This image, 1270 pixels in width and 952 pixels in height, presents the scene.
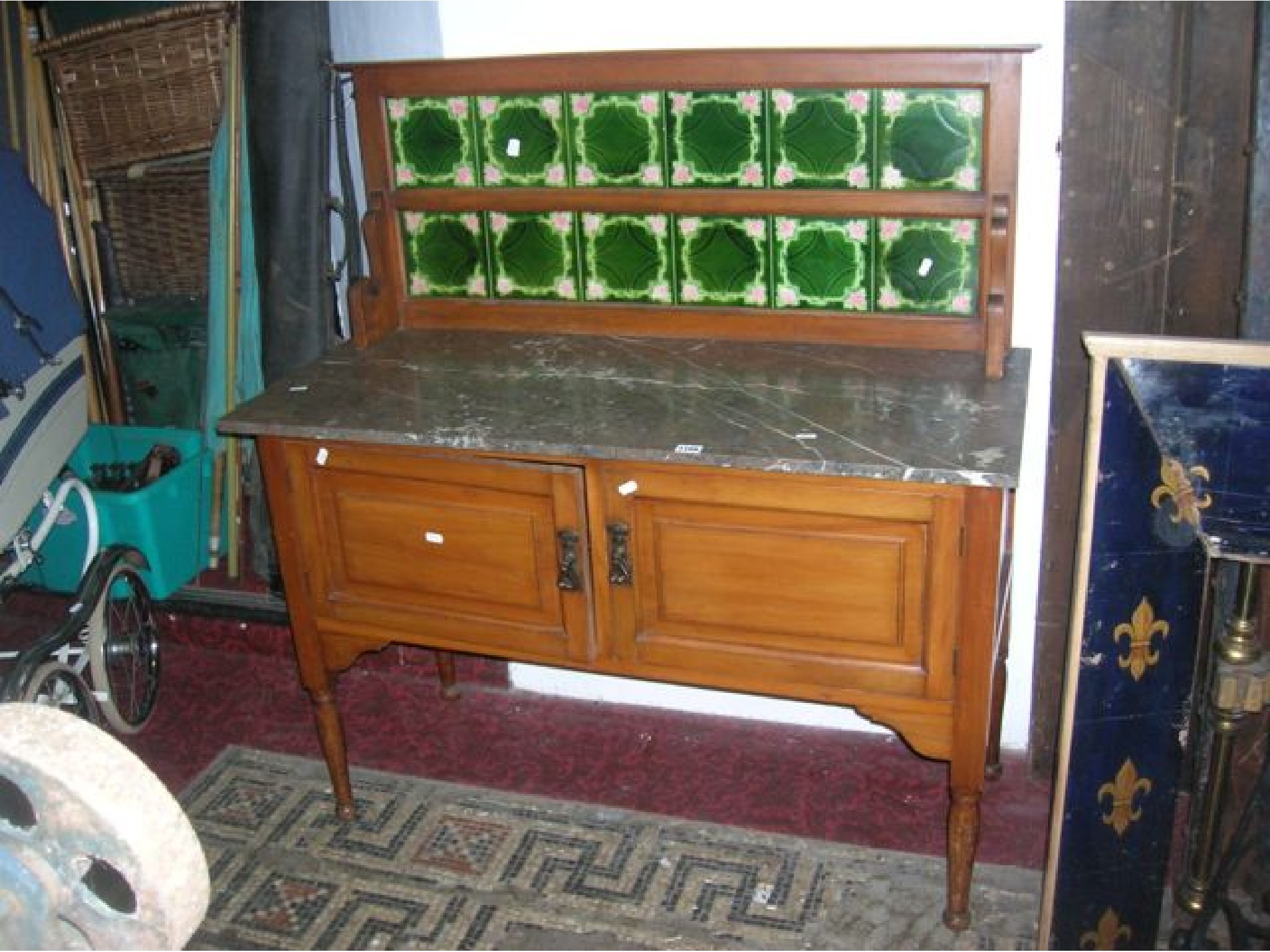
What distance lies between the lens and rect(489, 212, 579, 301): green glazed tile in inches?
104

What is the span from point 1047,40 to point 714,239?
2.27 feet

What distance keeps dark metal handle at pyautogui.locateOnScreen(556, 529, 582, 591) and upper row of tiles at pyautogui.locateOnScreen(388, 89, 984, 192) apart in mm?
778

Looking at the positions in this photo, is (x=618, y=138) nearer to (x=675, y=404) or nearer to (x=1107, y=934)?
(x=675, y=404)

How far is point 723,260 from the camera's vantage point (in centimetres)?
255

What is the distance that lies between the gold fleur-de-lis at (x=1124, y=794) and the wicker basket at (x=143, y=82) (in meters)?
2.55

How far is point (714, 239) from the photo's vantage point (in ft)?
8.36

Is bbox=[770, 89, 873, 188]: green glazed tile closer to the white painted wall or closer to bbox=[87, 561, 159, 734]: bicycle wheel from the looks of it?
the white painted wall

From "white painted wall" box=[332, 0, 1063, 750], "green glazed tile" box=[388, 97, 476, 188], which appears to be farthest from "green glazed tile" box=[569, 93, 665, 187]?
"green glazed tile" box=[388, 97, 476, 188]

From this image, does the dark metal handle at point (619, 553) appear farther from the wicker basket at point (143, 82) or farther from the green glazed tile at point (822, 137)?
the wicker basket at point (143, 82)

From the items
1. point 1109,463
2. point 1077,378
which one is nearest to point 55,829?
point 1109,463

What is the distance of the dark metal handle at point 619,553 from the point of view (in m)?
2.14

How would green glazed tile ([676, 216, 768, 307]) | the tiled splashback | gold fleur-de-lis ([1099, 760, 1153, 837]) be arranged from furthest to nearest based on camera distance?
green glazed tile ([676, 216, 768, 307]), the tiled splashback, gold fleur-de-lis ([1099, 760, 1153, 837])

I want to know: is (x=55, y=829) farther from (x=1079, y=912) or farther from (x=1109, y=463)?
(x=1079, y=912)

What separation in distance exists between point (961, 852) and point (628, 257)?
1283mm
